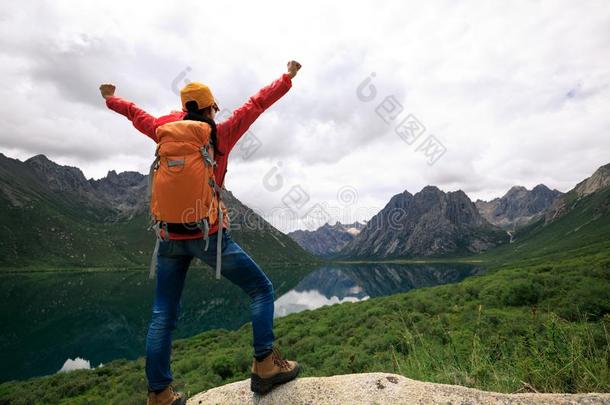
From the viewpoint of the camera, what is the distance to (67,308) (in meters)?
74.5

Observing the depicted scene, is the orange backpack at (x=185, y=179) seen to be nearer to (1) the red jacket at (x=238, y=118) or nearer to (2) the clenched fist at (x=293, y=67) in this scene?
(1) the red jacket at (x=238, y=118)

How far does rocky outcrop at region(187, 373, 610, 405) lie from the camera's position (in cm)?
345

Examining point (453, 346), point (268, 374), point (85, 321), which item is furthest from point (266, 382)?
point (85, 321)

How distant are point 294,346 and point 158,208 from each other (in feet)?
62.8

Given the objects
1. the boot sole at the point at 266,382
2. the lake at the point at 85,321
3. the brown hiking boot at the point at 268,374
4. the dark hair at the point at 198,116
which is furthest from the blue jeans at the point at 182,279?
the lake at the point at 85,321

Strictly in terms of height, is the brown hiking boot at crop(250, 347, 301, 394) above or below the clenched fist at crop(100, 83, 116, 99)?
below

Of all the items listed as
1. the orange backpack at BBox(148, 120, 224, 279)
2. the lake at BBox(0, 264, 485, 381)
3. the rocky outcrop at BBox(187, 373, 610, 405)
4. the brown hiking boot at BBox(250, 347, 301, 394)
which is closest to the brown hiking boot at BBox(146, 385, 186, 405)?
the rocky outcrop at BBox(187, 373, 610, 405)

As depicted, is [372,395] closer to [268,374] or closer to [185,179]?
[268,374]

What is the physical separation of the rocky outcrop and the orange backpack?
1.70m

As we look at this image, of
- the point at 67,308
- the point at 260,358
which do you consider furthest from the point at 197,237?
the point at 67,308

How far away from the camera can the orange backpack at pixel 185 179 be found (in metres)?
3.67

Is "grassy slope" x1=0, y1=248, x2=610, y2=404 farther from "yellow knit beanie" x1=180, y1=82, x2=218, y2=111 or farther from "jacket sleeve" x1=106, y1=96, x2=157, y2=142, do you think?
"jacket sleeve" x1=106, y1=96, x2=157, y2=142

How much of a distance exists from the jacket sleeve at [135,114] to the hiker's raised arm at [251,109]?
1003 mm

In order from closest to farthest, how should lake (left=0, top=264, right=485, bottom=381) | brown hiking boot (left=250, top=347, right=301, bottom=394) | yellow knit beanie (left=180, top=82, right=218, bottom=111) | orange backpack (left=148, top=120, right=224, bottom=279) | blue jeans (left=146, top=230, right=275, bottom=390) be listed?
orange backpack (left=148, top=120, right=224, bottom=279) → blue jeans (left=146, top=230, right=275, bottom=390) → brown hiking boot (left=250, top=347, right=301, bottom=394) → yellow knit beanie (left=180, top=82, right=218, bottom=111) → lake (left=0, top=264, right=485, bottom=381)
